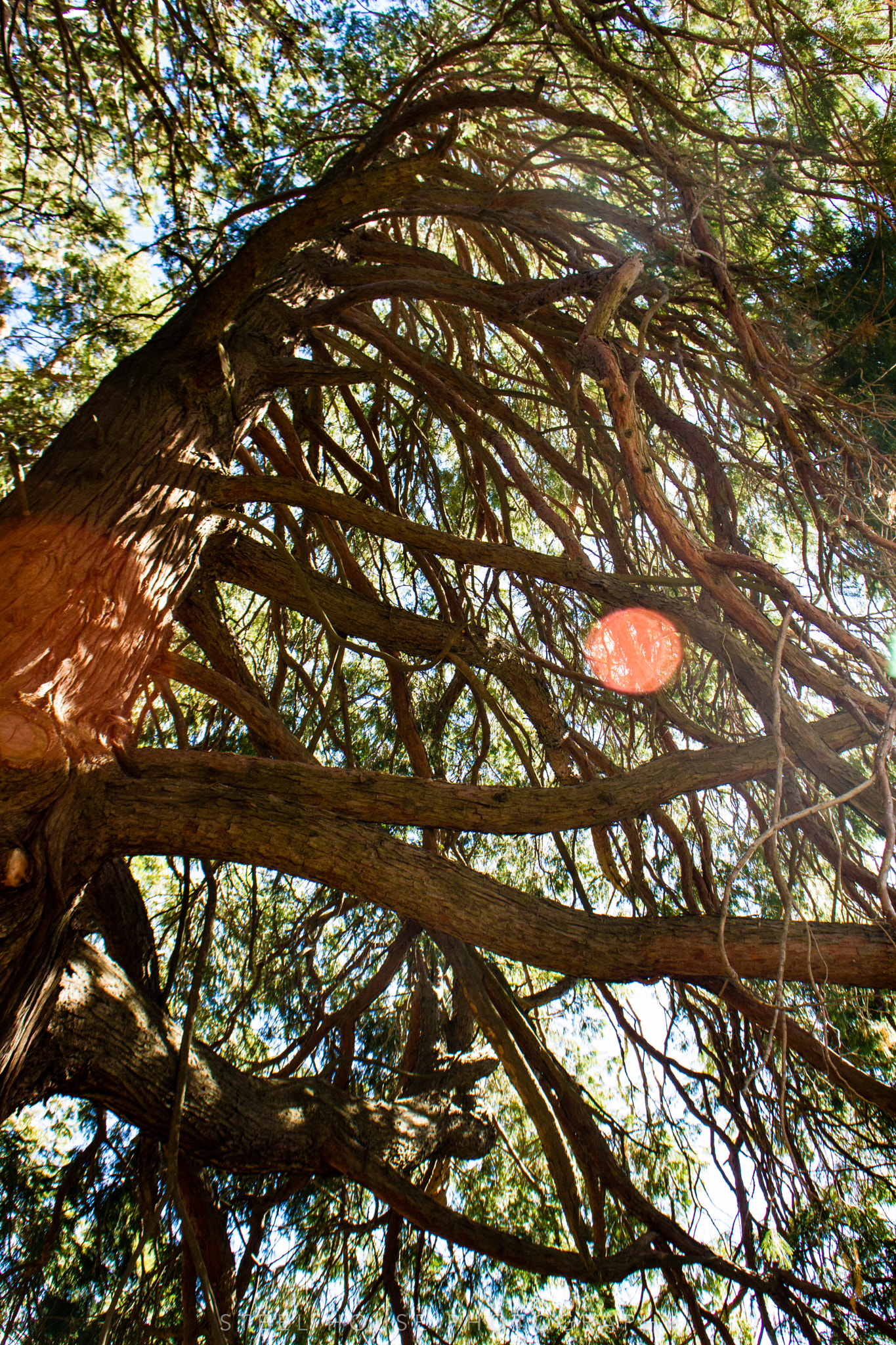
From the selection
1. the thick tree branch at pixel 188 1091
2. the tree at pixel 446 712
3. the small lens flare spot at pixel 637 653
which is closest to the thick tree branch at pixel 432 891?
the tree at pixel 446 712

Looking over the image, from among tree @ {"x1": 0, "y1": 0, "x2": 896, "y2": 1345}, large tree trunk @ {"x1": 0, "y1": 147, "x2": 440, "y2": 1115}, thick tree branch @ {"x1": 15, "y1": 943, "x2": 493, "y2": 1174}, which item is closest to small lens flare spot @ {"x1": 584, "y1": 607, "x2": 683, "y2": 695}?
tree @ {"x1": 0, "y1": 0, "x2": 896, "y2": 1345}

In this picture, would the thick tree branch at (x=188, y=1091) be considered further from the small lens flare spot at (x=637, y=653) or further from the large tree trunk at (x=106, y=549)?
the small lens flare spot at (x=637, y=653)

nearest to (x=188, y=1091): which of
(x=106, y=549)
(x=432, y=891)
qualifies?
(x=432, y=891)

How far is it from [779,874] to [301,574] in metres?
1.36

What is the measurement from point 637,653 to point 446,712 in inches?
37.7

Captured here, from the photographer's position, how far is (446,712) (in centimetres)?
367

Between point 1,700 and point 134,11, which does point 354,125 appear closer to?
point 134,11

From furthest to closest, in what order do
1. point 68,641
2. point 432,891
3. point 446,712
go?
point 446,712
point 68,641
point 432,891

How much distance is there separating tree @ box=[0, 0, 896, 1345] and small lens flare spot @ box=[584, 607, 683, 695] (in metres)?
0.11

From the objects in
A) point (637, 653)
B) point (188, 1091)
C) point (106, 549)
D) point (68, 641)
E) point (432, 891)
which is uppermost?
point (637, 653)

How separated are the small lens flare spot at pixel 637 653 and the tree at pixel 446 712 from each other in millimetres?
106

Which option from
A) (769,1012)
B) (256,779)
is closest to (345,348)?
(256,779)

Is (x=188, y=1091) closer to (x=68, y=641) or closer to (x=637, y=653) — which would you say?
(x=68, y=641)

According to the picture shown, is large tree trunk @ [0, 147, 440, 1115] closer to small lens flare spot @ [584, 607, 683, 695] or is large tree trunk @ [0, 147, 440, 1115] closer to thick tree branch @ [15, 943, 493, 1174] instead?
thick tree branch @ [15, 943, 493, 1174]
